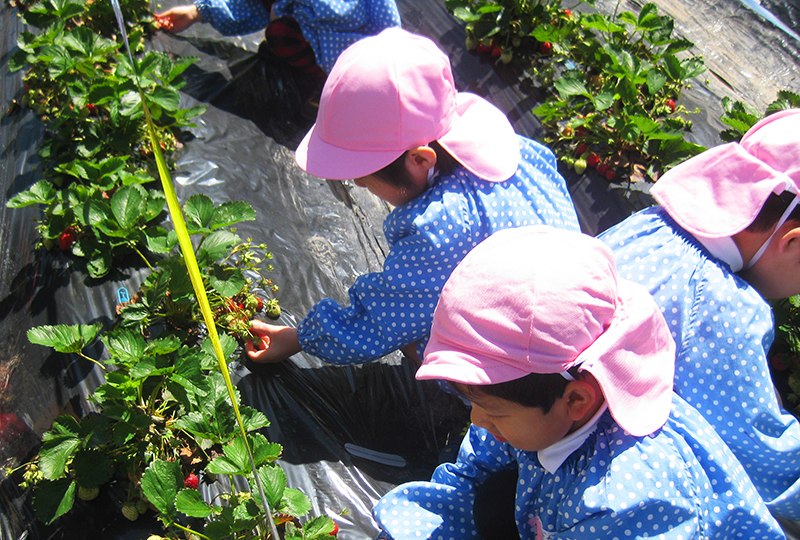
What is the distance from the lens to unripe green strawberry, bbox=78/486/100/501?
128 cm

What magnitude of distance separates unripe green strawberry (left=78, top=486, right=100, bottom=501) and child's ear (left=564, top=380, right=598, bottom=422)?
999 mm

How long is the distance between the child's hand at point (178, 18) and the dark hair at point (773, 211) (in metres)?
2.27

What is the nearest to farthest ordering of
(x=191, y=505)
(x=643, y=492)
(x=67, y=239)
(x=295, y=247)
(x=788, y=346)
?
(x=643, y=492), (x=191, y=505), (x=67, y=239), (x=788, y=346), (x=295, y=247)

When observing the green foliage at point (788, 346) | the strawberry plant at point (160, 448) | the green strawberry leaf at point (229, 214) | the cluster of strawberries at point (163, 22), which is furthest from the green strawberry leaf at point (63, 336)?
the green foliage at point (788, 346)

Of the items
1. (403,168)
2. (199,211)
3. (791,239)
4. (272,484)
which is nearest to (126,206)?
(199,211)

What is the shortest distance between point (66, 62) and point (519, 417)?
1.79 m

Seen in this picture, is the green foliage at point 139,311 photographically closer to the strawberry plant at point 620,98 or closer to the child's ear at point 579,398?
the child's ear at point 579,398

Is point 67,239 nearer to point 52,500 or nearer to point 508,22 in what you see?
point 52,500

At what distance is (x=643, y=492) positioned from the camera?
3.01 feet

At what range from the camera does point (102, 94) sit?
6.09 feet

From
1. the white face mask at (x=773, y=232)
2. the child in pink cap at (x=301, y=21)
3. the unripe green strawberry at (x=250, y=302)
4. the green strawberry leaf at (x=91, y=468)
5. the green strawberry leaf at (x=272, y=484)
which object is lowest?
the green strawberry leaf at (x=91, y=468)

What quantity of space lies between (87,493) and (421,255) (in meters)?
0.89

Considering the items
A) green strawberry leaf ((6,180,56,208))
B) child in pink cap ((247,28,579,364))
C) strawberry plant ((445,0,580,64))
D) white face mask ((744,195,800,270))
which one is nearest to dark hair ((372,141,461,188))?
child in pink cap ((247,28,579,364))

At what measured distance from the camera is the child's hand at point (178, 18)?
8.25ft
